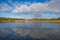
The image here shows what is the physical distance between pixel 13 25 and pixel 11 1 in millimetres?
1066

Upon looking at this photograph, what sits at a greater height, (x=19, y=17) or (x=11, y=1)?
(x=11, y=1)

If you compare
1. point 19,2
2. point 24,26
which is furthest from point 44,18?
point 24,26

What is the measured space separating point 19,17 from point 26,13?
22cm

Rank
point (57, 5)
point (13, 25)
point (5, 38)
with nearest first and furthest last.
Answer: point (5, 38) < point (57, 5) < point (13, 25)

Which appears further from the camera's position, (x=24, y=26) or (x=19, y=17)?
(x=24, y=26)

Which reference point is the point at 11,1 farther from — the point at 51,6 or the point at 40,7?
the point at 51,6

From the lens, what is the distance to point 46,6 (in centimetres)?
334

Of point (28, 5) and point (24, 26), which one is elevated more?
point (28, 5)

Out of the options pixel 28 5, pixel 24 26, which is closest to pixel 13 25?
pixel 24 26

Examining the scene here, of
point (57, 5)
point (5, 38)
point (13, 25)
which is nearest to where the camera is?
point (5, 38)

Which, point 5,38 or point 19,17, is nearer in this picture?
point 5,38

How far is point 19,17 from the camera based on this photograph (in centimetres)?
349

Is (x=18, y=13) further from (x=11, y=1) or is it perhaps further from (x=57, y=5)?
(x=57, y=5)

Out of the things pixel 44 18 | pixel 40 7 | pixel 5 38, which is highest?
pixel 40 7
